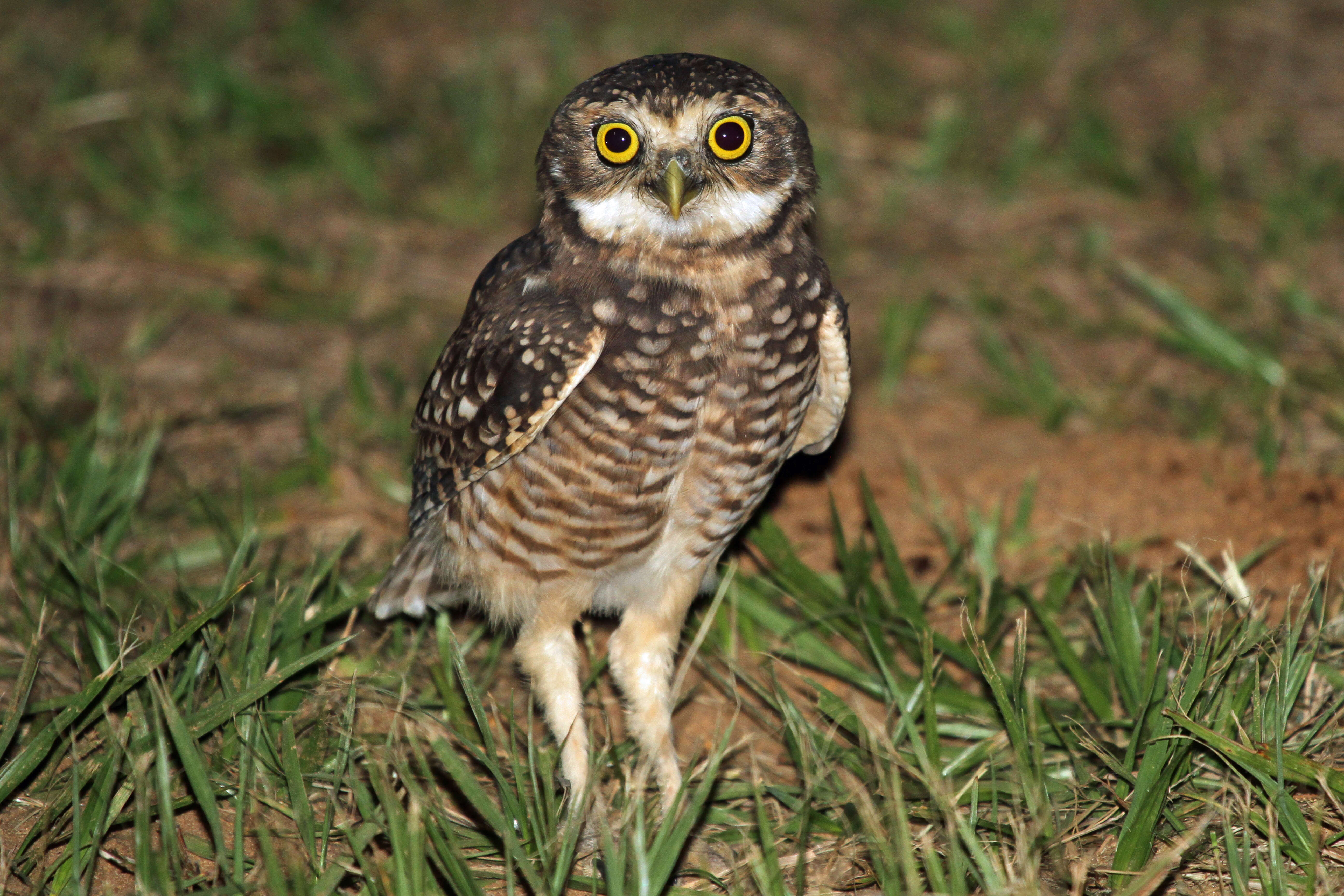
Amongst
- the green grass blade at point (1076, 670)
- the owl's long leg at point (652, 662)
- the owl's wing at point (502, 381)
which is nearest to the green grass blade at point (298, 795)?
the owl's wing at point (502, 381)

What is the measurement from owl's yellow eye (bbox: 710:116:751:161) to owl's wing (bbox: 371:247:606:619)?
0.51 m

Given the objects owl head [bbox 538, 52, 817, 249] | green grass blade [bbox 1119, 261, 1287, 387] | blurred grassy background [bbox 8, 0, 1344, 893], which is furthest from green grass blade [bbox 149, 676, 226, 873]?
green grass blade [bbox 1119, 261, 1287, 387]

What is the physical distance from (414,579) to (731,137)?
1.62 metres

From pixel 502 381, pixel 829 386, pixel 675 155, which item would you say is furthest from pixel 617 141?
pixel 829 386

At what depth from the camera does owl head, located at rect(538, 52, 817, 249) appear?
2.76 meters

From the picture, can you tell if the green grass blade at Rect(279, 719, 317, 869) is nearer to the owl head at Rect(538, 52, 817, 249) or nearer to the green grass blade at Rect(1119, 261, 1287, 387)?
the owl head at Rect(538, 52, 817, 249)

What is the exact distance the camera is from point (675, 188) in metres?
2.71

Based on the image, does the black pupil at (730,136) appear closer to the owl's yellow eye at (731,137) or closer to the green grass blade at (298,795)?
the owl's yellow eye at (731,137)

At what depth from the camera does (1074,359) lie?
16.6ft

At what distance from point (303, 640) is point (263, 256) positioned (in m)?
2.94

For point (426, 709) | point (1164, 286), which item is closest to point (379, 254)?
point (426, 709)

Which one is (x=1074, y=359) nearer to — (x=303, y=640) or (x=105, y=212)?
(x=303, y=640)

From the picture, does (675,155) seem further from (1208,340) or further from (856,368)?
(1208,340)

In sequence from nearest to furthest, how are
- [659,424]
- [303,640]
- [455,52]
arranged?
[659,424]
[303,640]
[455,52]
